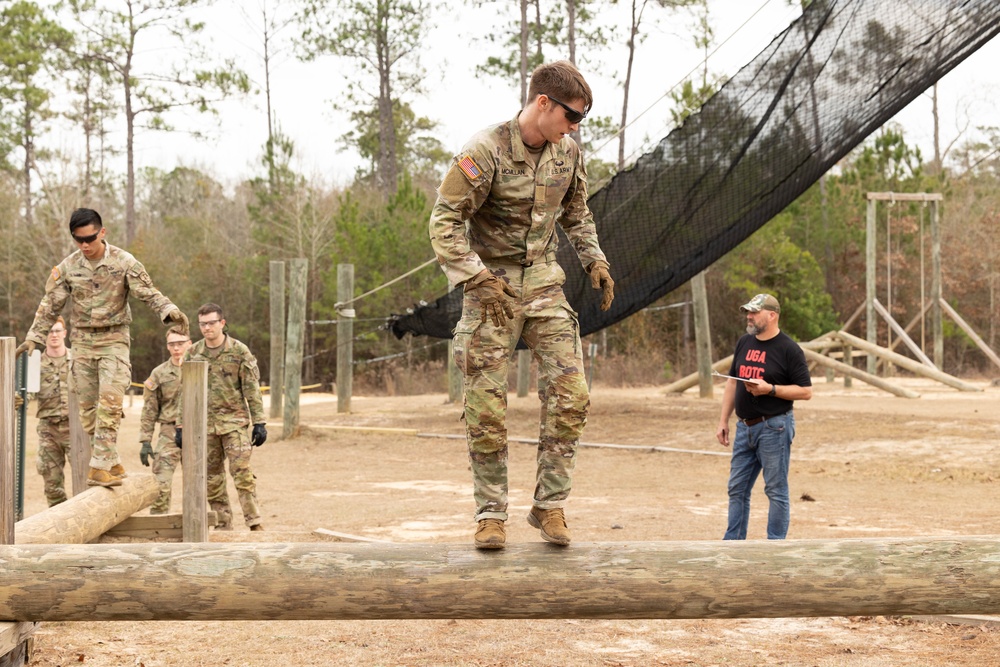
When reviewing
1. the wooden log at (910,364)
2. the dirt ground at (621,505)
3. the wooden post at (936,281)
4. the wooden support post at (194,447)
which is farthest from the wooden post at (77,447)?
the wooden post at (936,281)

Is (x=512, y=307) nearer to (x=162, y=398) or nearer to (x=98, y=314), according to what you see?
(x=98, y=314)

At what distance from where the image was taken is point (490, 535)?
Answer: 3.91m

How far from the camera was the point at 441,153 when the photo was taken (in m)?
36.4

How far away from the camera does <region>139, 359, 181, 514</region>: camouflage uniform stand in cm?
831

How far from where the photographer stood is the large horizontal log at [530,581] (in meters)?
3.88

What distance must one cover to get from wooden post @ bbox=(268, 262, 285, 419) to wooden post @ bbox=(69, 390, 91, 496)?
9.08 metres

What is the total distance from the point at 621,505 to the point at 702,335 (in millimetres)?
9180

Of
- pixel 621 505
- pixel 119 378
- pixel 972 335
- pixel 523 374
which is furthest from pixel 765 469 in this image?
pixel 972 335

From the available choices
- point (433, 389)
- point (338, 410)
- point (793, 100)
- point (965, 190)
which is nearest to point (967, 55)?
point (793, 100)

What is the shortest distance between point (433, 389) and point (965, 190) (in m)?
19.6

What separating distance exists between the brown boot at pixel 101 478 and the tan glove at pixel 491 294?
12.8ft

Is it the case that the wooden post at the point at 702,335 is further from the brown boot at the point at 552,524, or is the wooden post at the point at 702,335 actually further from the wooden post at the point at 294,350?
the brown boot at the point at 552,524

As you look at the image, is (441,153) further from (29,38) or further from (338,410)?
(338,410)

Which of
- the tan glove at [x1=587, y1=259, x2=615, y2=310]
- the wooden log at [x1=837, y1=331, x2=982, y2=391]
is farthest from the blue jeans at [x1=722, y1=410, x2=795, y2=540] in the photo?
the wooden log at [x1=837, y1=331, x2=982, y2=391]
